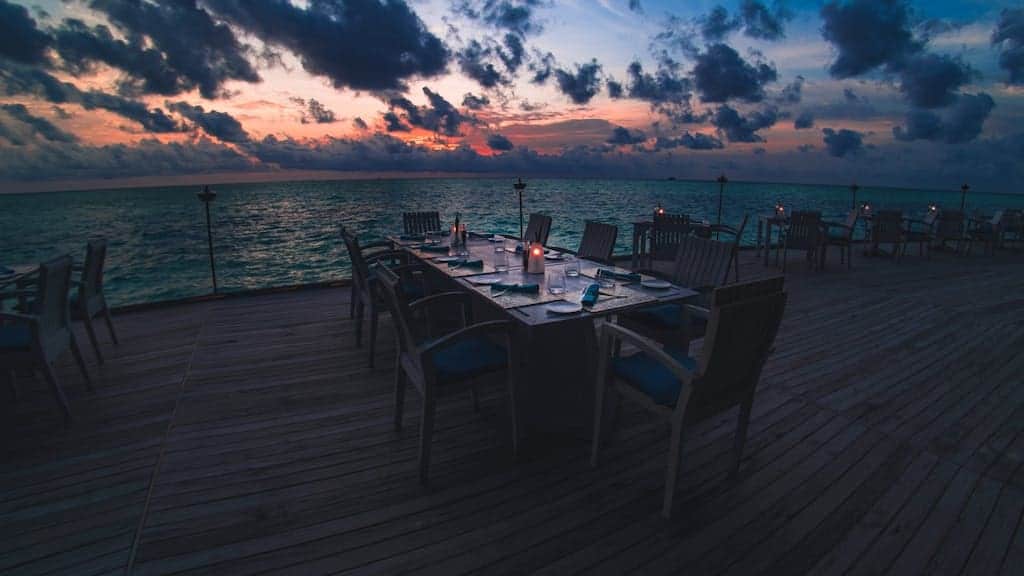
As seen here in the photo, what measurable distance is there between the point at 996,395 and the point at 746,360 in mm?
2474

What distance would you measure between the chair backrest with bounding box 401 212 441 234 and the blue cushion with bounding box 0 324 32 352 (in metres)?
3.68

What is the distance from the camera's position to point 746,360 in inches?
75.6

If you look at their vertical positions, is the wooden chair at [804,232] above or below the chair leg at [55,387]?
above

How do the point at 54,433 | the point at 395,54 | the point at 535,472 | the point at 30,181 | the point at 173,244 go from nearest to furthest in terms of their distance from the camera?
the point at 535,472, the point at 54,433, the point at 395,54, the point at 30,181, the point at 173,244

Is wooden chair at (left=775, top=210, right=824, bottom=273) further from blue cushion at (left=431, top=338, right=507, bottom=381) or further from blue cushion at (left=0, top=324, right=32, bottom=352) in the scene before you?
blue cushion at (left=0, top=324, right=32, bottom=352)

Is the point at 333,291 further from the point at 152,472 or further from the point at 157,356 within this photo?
the point at 152,472

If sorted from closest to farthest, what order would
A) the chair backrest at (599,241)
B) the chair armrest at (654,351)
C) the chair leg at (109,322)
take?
the chair armrest at (654,351), the chair leg at (109,322), the chair backrest at (599,241)

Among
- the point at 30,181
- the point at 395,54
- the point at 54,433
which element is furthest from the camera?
the point at 30,181

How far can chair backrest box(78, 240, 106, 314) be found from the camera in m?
3.37

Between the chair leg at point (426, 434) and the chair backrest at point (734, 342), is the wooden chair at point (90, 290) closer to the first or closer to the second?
the chair leg at point (426, 434)

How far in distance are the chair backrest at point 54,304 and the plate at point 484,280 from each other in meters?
Result: 2.48

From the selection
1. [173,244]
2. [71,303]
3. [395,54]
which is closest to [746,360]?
[71,303]

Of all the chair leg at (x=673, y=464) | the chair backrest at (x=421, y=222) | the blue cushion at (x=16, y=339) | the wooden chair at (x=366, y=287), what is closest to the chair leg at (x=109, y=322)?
the blue cushion at (x=16, y=339)

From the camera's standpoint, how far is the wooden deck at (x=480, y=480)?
1.66 meters
